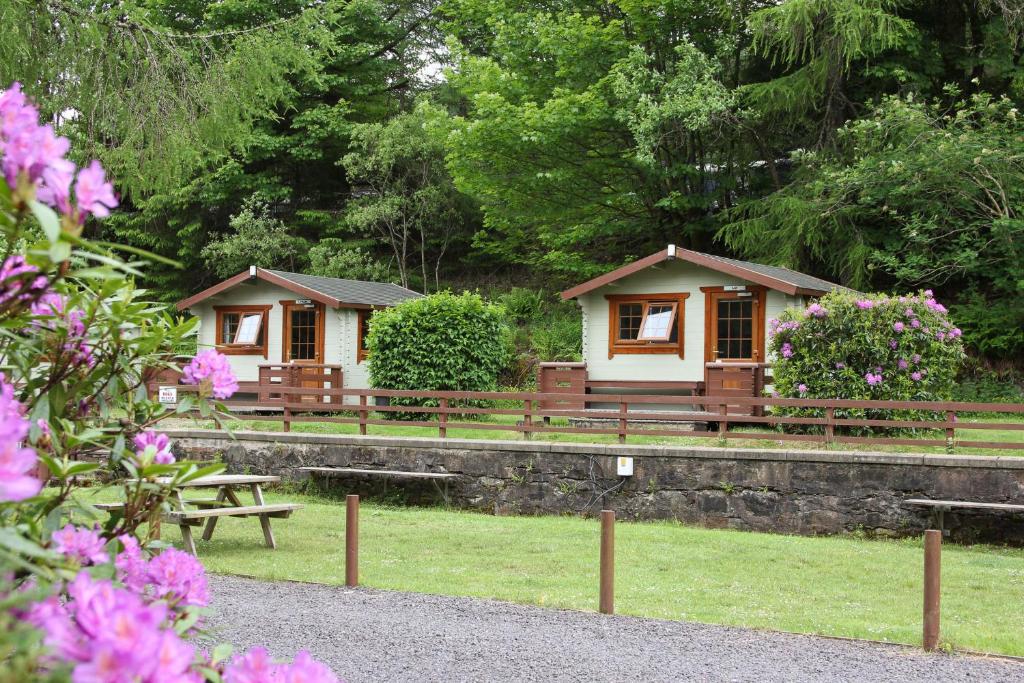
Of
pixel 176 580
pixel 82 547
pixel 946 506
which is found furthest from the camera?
pixel 946 506

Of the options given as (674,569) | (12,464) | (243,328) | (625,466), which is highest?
(243,328)

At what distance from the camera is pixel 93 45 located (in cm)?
805

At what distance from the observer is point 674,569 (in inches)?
396

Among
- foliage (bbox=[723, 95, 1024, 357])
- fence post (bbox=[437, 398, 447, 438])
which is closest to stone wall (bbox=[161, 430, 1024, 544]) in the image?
fence post (bbox=[437, 398, 447, 438])

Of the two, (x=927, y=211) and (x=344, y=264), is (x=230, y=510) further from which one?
(x=344, y=264)

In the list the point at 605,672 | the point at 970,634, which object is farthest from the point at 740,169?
the point at 605,672

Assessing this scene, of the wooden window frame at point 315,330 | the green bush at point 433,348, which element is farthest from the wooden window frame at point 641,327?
the wooden window frame at point 315,330

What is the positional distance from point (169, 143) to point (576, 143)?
1972 centimetres

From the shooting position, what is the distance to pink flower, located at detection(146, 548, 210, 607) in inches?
79.6

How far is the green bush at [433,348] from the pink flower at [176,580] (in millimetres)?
16564

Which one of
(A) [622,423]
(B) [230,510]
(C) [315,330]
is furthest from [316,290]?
(B) [230,510]

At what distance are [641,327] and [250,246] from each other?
51.5 feet

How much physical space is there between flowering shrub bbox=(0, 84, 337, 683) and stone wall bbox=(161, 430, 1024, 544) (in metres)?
→ 11.2

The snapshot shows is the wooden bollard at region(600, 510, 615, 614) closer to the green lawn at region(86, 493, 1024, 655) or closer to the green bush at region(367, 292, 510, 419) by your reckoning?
the green lawn at region(86, 493, 1024, 655)
